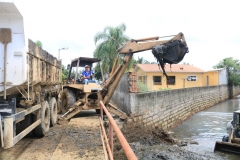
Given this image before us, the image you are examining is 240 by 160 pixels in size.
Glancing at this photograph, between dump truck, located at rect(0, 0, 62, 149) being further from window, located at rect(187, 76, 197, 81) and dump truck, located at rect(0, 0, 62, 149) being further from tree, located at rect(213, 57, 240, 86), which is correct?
tree, located at rect(213, 57, 240, 86)

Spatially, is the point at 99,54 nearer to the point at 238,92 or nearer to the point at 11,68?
the point at 11,68

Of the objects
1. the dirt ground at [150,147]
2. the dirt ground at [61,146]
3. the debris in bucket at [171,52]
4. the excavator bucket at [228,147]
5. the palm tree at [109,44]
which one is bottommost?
the excavator bucket at [228,147]

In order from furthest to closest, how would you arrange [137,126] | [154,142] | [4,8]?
[137,126] < [154,142] < [4,8]

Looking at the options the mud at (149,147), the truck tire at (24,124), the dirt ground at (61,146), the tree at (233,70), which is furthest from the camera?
the tree at (233,70)

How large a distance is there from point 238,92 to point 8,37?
49.5 m

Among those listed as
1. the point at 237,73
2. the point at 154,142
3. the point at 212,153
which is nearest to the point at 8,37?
the point at 154,142

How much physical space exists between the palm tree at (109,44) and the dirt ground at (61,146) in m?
23.6

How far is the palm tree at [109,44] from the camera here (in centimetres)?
3155

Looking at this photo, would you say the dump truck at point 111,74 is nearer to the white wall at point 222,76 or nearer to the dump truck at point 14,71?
the dump truck at point 14,71

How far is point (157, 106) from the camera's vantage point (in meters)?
13.9

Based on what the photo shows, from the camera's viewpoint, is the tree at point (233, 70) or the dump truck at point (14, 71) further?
the tree at point (233, 70)

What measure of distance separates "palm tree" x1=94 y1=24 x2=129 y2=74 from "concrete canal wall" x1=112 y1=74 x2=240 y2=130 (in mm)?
11023

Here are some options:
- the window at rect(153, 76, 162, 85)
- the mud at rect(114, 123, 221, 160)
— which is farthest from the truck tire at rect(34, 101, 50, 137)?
the window at rect(153, 76, 162, 85)

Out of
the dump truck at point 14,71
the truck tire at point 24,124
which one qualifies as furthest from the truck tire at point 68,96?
the dump truck at point 14,71
